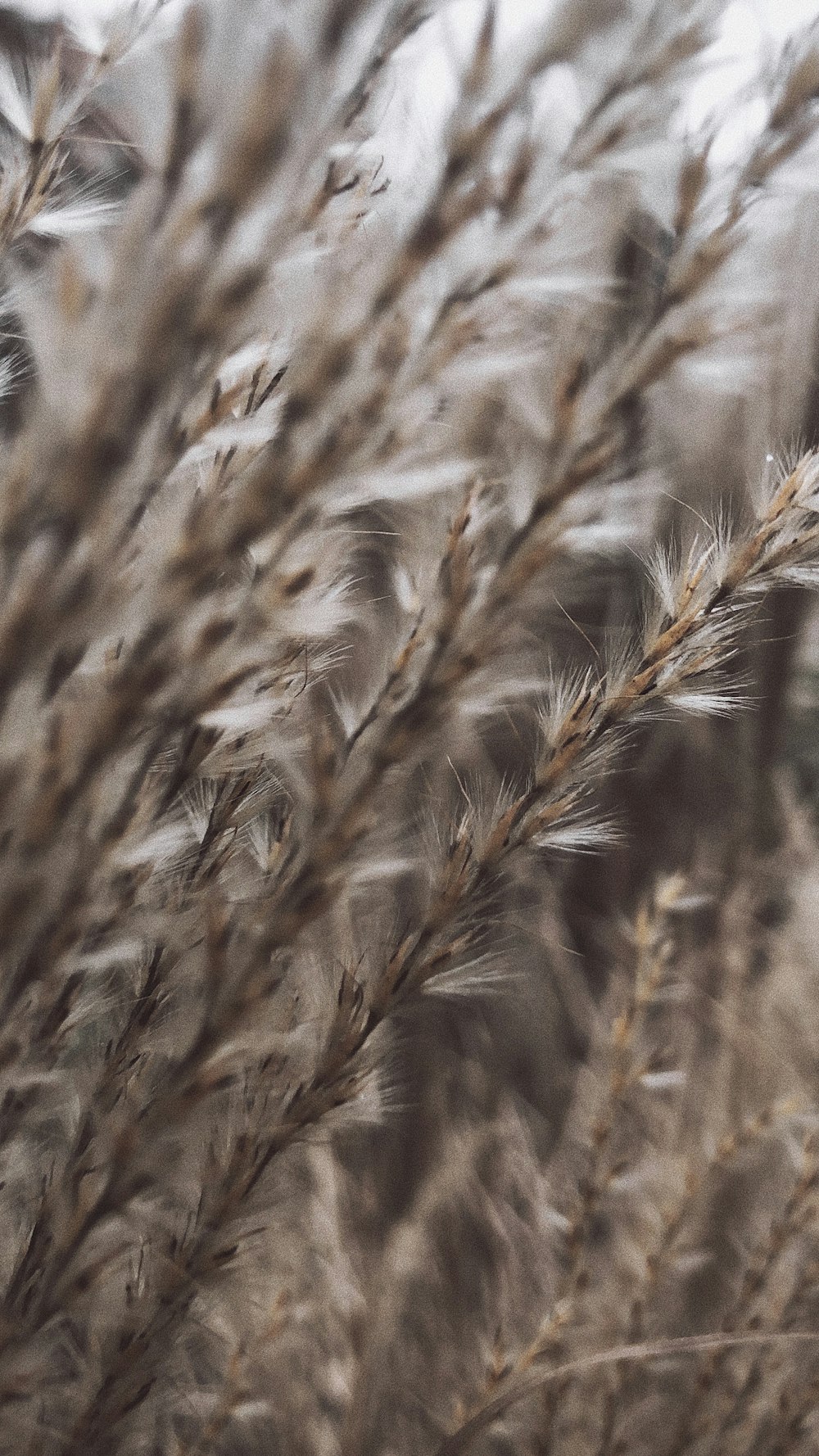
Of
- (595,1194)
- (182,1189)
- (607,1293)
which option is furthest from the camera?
(607,1293)

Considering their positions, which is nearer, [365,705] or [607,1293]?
[365,705]

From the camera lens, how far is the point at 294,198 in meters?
0.27

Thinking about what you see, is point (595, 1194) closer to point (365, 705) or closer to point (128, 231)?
point (365, 705)

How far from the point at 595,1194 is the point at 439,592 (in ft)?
1.64

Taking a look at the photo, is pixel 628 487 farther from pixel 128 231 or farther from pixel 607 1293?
pixel 607 1293

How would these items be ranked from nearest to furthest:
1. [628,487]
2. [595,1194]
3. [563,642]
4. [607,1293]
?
1. [628,487]
2. [595,1194]
3. [607,1293]
4. [563,642]

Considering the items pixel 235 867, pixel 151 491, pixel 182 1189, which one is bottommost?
pixel 182 1189

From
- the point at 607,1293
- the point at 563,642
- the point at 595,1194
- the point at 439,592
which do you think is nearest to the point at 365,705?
the point at 439,592

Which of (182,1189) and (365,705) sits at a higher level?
(365,705)

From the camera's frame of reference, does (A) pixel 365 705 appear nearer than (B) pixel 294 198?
No

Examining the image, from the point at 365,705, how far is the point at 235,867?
0.10 meters

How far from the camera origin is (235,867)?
0.43m

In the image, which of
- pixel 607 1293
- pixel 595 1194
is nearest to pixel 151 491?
pixel 595 1194

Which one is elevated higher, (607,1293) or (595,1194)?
(595,1194)
